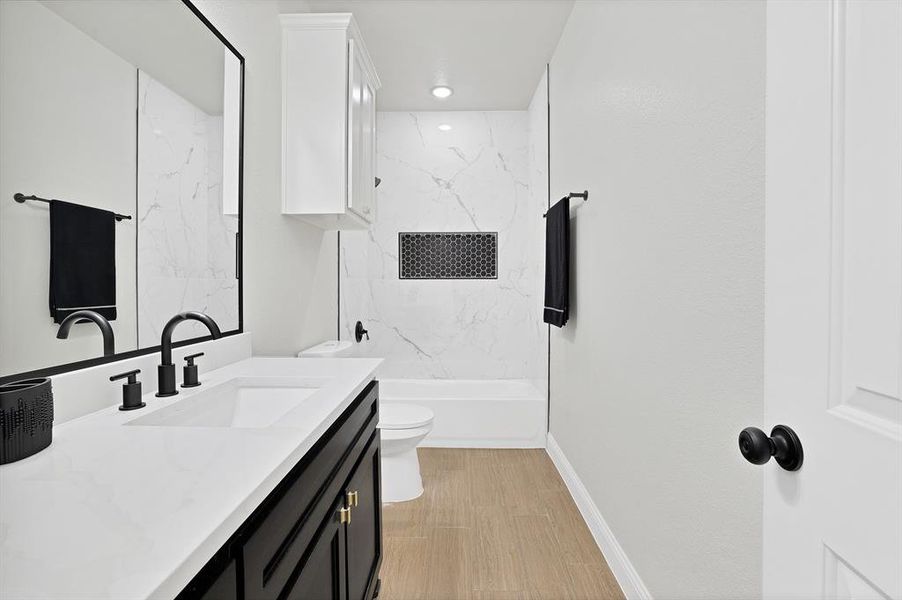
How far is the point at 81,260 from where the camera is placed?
104 cm

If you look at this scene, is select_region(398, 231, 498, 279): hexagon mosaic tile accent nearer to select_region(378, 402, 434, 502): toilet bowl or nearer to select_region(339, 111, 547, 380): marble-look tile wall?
select_region(339, 111, 547, 380): marble-look tile wall

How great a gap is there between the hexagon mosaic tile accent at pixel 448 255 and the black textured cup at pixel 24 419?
133 inches

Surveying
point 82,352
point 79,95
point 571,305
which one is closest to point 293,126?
point 79,95

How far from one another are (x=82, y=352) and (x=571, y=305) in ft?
7.20

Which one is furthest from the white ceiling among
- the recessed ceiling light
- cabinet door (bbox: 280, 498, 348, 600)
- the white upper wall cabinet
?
cabinet door (bbox: 280, 498, 348, 600)

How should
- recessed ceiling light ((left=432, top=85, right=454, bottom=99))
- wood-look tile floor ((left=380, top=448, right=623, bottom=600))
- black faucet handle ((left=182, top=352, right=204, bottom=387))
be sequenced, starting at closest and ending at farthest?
1. black faucet handle ((left=182, top=352, right=204, bottom=387))
2. wood-look tile floor ((left=380, top=448, right=623, bottom=600))
3. recessed ceiling light ((left=432, top=85, right=454, bottom=99))

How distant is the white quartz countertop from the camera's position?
1.44ft

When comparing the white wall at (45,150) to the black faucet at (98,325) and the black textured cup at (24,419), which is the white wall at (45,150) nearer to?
the black faucet at (98,325)

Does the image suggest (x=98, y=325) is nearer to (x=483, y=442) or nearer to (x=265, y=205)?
(x=265, y=205)

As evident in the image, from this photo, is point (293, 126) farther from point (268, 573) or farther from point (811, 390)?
point (811, 390)

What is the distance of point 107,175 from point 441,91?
9.80 feet

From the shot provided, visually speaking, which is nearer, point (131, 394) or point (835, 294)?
point (835, 294)

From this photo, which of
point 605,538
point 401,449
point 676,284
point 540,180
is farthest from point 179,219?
point 540,180

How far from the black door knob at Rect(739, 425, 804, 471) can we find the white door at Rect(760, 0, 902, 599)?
1 cm
